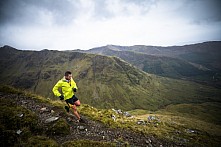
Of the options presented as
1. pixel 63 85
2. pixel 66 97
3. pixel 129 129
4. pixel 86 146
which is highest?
pixel 63 85

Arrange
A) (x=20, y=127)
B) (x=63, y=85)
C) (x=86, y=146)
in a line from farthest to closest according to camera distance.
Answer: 1. (x=63, y=85)
2. (x=20, y=127)
3. (x=86, y=146)

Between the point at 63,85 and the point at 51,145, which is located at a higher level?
the point at 63,85

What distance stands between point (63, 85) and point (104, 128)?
5.71m

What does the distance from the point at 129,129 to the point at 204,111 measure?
21376cm

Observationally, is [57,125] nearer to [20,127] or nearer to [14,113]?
[20,127]

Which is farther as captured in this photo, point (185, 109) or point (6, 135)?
point (185, 109)

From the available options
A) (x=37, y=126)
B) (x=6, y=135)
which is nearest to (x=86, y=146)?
(x=37, y=126)

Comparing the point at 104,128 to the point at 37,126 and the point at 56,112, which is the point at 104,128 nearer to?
→ the point at 56,112

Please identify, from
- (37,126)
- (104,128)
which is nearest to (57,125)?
(37,126)

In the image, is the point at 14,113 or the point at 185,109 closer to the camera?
the point at 14,113

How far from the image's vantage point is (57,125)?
10.8 meters

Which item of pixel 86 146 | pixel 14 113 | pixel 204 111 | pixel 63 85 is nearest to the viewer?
pixel 86 146

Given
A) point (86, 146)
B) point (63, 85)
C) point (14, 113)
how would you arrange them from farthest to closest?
point (63, 85) → point (14, 113) → point (86, 146)

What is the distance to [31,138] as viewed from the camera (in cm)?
876
